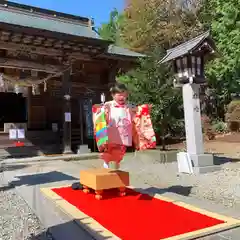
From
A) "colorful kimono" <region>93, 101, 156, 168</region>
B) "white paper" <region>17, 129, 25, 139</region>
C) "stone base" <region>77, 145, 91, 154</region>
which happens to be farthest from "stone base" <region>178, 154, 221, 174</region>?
"white paper" <region>17, 129, 25, 139</region>

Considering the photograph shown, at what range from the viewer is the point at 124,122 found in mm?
5113

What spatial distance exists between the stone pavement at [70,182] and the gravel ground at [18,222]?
0.11 meters

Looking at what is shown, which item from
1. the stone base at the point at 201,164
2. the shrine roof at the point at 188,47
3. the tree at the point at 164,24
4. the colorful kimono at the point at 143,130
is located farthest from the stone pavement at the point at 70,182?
the tree at the point at 164,24

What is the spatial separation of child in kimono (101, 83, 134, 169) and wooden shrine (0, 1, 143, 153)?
739 centimetres

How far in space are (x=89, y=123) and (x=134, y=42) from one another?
11999mm

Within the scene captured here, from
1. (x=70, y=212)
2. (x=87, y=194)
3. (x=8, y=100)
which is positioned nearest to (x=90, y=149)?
(x=8, y=100)

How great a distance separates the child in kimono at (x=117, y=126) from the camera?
16.6 ft

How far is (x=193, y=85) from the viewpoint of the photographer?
830 cm

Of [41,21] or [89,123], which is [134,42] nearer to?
[41,21]

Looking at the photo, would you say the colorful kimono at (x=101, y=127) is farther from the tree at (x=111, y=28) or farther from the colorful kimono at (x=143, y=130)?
the tree at (x=111, y=28)

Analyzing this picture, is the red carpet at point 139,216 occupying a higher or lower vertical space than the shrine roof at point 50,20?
lower

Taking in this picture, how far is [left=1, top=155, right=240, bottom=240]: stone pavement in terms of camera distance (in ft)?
12.0

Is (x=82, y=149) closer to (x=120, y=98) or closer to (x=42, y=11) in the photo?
(x=42, y=11)

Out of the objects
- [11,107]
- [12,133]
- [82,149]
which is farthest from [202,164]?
[11,107]
